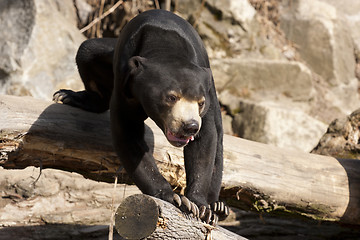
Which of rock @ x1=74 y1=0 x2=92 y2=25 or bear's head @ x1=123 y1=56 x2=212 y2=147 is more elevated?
bear's head @ x1=123 y1=56 x2=212 y2=147

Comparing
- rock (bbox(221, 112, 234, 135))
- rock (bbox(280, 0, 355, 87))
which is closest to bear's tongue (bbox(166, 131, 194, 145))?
rock (bbox(221, 112, 234, 135))

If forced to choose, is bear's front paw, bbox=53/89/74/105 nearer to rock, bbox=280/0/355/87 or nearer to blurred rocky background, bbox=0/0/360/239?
blurred rocky background, bbox=0/0/360/239

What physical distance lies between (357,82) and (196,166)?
300 inches

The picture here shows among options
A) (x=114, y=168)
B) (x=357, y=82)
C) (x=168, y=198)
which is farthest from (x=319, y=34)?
(x=168, y=198)

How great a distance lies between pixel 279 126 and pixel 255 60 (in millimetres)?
1227

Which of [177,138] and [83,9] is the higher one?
[177,138]

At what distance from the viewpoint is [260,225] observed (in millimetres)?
5859

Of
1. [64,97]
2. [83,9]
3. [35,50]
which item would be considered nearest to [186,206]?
[64,97]

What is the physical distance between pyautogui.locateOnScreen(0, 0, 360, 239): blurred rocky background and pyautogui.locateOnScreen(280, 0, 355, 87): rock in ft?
0.06

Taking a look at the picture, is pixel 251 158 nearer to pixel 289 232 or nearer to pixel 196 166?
pixel 196 166

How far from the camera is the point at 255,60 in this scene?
28.3 feet

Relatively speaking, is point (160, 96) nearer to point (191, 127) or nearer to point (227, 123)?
point (191, 127)

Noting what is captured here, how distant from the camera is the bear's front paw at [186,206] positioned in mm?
3248

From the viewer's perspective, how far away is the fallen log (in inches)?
159
